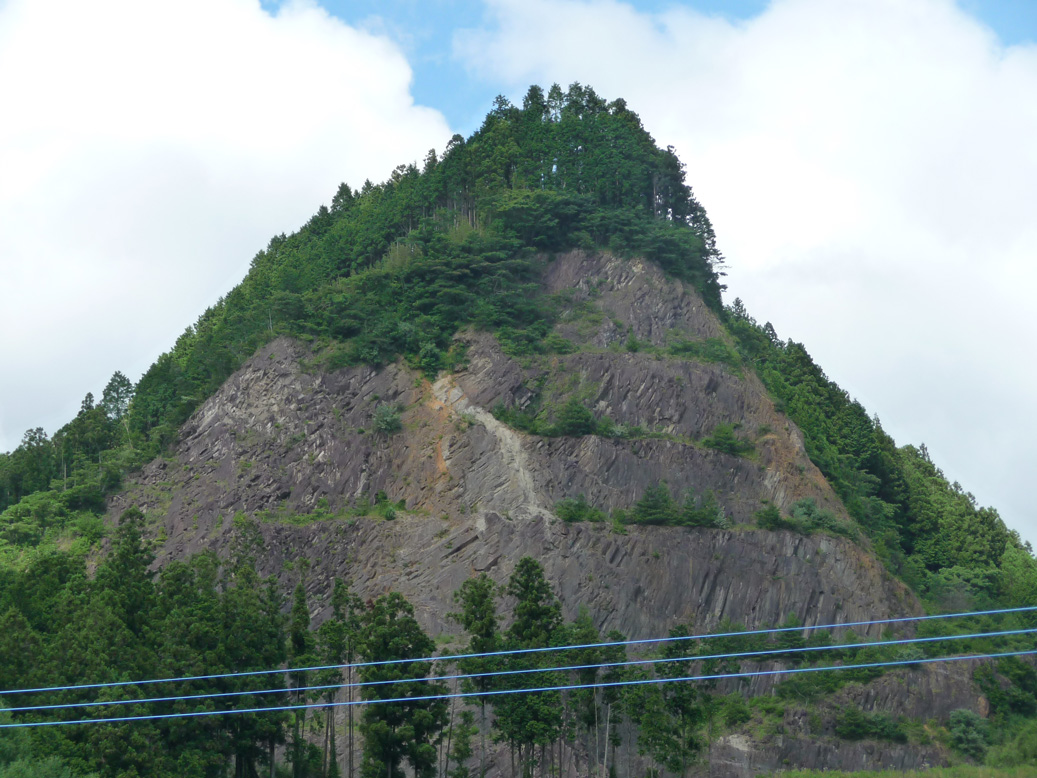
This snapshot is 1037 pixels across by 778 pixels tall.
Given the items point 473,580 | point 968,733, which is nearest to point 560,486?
point 473,580

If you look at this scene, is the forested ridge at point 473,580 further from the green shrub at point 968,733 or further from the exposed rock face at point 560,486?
the exposed rock face at point 560,486

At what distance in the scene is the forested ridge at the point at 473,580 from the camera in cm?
5516

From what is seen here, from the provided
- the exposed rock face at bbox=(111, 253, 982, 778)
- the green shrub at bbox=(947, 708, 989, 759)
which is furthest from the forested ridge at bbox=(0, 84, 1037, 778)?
Answer: the exposed rock face at bbox=(111, 253, 982, 778)

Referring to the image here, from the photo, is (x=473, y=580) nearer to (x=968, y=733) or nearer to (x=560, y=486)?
(x=560, y=486)

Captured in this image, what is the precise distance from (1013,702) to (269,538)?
45086 mm

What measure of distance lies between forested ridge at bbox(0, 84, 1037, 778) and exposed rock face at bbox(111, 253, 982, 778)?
1.72 meters

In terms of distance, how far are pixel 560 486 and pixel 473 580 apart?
14.4m

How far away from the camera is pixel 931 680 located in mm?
68312

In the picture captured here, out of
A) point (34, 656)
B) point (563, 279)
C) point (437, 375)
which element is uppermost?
point (563, 279)

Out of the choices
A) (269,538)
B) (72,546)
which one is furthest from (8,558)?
(269,538)

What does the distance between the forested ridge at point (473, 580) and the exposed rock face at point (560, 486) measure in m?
1.72

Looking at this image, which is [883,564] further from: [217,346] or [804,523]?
[217,346]

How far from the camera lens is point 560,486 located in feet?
255

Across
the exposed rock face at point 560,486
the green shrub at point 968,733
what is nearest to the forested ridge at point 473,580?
the green shrub at point 968,733
